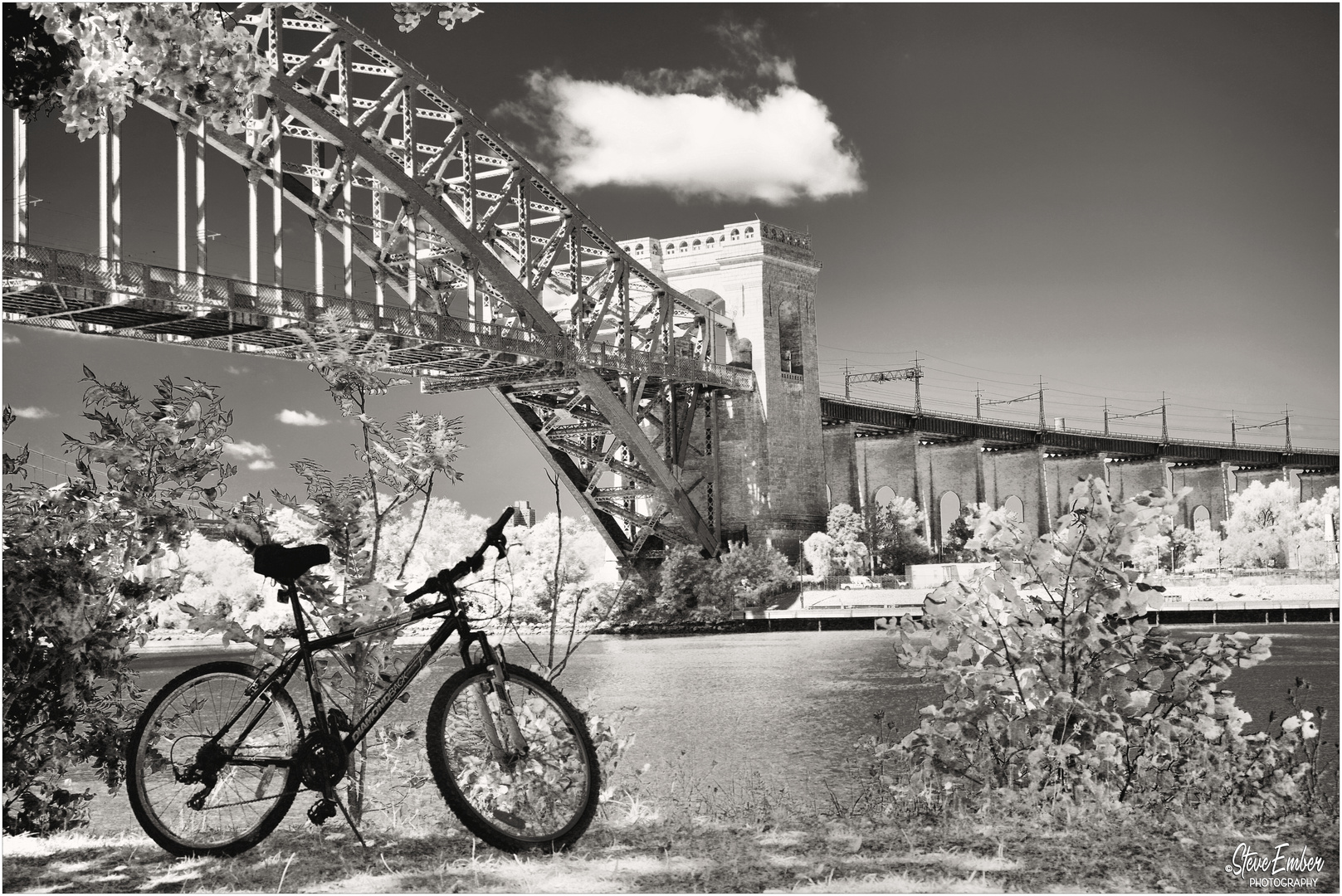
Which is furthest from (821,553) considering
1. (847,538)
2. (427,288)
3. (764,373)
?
(427,288)

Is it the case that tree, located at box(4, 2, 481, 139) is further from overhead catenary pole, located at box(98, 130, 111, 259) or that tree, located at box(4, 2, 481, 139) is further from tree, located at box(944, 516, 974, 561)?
tree, located at box(944, 516, 974, 561)

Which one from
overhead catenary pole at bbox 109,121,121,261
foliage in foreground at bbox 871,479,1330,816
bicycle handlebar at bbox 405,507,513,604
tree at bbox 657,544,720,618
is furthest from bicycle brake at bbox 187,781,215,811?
tree at bbox 657,544,720,618

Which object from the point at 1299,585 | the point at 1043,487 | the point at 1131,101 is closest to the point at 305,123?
the point at 1131,101

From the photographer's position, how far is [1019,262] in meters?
46.2

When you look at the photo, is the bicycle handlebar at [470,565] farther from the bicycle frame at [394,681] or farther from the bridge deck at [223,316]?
the bridge deck at [223,316]

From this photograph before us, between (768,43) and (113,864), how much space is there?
95.1 ft

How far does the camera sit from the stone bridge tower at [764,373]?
46.8 meters

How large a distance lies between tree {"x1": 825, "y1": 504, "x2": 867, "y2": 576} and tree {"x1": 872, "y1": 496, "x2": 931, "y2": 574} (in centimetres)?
367

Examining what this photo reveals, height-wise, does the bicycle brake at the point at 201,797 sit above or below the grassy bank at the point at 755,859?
above

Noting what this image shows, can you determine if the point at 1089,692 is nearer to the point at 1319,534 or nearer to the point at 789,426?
the point at 789,426

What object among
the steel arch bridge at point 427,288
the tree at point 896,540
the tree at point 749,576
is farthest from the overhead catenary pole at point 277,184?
the tree at point 896,540

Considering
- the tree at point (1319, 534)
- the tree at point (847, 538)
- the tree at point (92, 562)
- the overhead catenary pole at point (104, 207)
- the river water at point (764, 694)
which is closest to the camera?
the tree at point (92, 562)

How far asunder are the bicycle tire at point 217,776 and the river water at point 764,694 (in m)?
2.13

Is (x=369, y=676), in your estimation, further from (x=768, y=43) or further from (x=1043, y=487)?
(x=1043, y=487)
